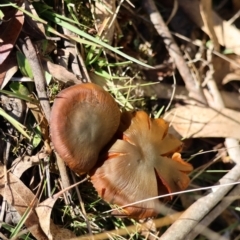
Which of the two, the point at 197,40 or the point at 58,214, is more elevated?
the point at 197,40

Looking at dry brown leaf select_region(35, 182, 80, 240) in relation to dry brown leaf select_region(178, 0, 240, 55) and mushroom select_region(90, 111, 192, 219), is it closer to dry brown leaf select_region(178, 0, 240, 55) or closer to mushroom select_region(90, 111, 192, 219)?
mushroom select_region(90, 111, 192, 219)

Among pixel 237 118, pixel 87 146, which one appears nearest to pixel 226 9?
pixel 237 118

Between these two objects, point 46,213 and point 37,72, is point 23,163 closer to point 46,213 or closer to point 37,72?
point 46,213

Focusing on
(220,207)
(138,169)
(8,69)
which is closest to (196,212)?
(220,207)

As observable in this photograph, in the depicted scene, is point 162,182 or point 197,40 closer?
point 162,182

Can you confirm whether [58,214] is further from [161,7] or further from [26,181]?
[161,7]

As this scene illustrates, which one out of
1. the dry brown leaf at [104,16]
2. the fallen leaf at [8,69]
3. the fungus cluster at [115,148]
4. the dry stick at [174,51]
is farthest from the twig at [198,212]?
the fallen leaf at [8,69]

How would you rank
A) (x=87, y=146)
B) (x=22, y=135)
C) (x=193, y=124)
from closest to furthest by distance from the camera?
Result: 1. (x=87, y=146)
2. (x=22, y=135)
3. (x=193, y=124)

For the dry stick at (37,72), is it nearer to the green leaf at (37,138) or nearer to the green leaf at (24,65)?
the green leaf at (24,65)

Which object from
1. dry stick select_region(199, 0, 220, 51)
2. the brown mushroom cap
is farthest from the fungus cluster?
dry stick select_region(199, 0, 220, 51)
